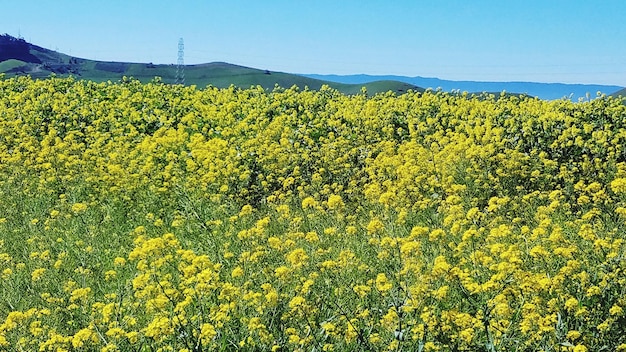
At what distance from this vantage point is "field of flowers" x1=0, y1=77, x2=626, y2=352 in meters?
4.52

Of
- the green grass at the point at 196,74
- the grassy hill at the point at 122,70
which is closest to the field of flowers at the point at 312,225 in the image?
the grassy hill at the point at 122,70

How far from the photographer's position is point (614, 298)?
4.73 meters

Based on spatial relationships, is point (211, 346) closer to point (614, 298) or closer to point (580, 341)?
point (580, 341)

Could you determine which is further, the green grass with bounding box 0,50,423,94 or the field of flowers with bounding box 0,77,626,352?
the green grass with bounding box 0,50,423,94

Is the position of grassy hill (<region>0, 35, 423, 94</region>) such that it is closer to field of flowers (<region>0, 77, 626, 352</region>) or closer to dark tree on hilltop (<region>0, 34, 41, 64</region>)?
dark tree on hilltop (<region>0, 34, 41, 64</region>)

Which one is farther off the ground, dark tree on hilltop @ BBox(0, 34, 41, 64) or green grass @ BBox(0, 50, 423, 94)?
dark tree on hilltop @ BBox(0, 34, 41, 64)

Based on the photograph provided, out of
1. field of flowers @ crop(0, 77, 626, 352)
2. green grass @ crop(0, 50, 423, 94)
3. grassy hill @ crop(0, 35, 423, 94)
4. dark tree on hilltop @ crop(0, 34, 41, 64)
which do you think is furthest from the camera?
dark tree on hilltop @ crop(0, 34, 41, 64)

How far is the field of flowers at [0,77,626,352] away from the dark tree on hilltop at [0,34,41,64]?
443 feet

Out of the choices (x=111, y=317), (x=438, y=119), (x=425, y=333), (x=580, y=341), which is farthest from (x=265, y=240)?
(x=438, y=119)

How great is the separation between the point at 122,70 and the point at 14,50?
32.1 meters

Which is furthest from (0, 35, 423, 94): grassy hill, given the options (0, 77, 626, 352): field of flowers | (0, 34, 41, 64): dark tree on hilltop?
(0, 77, 626, 352): field of flowers

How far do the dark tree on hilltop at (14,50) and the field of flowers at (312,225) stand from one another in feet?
443

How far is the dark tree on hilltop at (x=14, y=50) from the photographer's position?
446 feet

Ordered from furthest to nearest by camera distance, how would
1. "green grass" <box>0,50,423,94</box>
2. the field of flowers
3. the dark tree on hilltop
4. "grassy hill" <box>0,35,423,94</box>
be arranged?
the dark tree on hilltop, "grassy hill" <box>0,35,423,94</box>, "green grass" <box>0,50,423,94</box>, the field of flowers
